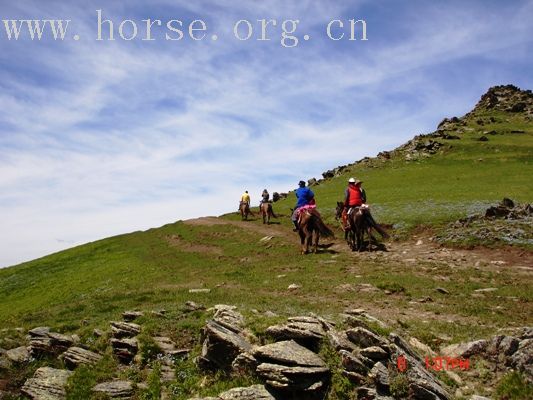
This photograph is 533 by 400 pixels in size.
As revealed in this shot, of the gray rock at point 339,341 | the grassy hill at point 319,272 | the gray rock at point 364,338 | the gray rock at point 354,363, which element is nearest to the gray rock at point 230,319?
→ the grassy hill at point 319,272

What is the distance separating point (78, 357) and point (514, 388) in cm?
1252

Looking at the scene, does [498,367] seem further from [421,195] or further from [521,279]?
[421,195]

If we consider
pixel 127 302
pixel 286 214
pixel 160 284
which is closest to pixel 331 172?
pixel 286 214

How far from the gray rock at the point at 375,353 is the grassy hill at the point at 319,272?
2803mm

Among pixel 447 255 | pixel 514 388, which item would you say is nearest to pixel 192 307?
pixel 514 388

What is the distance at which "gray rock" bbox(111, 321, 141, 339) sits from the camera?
612 inches

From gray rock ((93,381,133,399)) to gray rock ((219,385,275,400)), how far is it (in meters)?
3.47

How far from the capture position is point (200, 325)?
52.3 feet

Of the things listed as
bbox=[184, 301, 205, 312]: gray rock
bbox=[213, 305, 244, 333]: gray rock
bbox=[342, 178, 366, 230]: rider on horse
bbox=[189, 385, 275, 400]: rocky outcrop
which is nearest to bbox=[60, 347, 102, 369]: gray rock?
bbox=[184, 301, 205, 312]: gray rock

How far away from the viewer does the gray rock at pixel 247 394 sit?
10922 mm

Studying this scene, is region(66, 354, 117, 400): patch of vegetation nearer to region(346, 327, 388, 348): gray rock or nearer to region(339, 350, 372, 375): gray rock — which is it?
region(339, 350, 372, 375): gray rock

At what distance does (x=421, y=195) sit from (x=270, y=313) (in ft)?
129

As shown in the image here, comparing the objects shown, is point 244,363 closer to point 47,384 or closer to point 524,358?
point 47,384

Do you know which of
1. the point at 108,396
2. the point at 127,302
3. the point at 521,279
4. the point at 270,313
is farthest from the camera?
the point at 127,302
